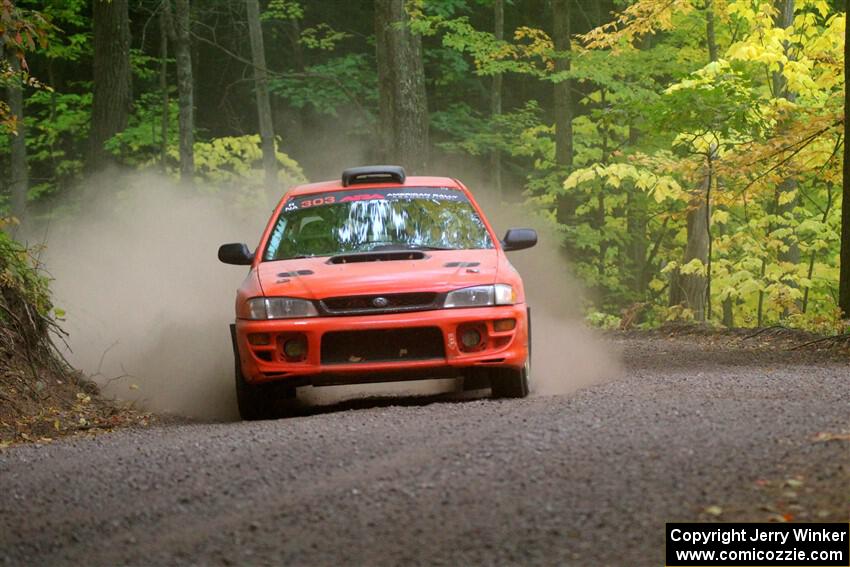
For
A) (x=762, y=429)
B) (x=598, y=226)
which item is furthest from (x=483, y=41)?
(x=762, y=429)

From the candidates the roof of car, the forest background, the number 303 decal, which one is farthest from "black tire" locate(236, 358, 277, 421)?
the forest background

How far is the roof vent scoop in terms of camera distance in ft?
36.1

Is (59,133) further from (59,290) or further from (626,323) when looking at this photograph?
(626,323)

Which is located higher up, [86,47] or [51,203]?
[86,47]

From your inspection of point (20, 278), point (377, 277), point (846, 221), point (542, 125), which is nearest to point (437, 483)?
point (377, 277)

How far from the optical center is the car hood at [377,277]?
29.2ft

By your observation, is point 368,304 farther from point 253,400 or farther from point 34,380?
point 34,380

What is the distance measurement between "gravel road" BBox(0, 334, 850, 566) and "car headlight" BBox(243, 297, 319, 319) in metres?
0.81

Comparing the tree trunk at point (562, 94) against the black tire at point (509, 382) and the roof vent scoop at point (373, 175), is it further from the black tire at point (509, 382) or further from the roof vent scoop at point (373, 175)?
the black tire at point (509, 382)

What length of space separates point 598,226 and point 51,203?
1542 cm

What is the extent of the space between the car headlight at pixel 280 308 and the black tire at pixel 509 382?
59.4 inches

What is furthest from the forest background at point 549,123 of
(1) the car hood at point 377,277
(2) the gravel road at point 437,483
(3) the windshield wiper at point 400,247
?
(2) the gravel road at point 437,483

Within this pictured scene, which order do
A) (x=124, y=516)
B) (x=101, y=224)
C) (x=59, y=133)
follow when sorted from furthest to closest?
(x=59, y=133) < (x=101, y=224) < (x=124, y=516)

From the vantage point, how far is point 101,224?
24.7m
